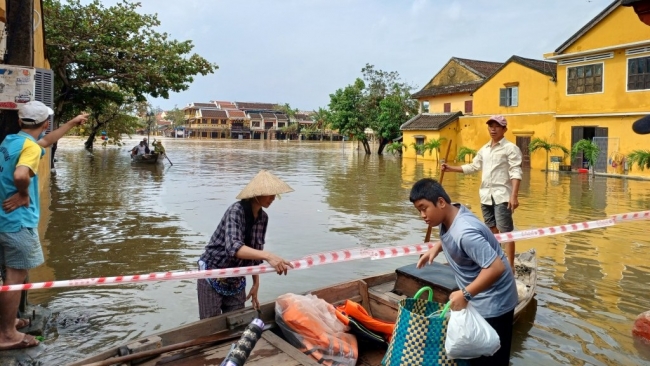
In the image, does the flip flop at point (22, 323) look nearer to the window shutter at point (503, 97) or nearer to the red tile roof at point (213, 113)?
the window shutter at point (503, 97)

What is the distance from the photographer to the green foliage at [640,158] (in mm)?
19359

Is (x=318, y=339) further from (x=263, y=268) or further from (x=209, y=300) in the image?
(x=209, y=300)

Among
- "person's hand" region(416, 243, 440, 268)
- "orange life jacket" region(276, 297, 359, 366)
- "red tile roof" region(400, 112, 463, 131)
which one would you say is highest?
"red tile roof" region(400, 112, 463, 131)

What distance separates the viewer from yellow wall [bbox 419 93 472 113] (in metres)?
34.4

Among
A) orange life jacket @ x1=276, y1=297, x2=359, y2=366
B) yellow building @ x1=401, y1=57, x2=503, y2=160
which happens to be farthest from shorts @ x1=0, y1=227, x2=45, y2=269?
yellow building @ x1=401, y1=57, x2=503, y2=160

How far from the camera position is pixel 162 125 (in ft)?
372

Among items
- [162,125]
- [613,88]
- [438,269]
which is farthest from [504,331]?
[162,125]

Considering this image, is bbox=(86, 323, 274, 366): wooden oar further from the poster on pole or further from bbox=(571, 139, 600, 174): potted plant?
bbox=(571, 139, 600, 174): potted plant

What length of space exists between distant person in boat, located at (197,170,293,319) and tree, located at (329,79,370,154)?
125 ft

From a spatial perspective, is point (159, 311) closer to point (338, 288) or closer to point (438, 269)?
point (338, 288)

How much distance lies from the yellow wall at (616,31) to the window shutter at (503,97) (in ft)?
18.3

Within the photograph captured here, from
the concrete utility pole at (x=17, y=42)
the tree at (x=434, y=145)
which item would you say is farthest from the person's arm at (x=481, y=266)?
the tree at (x=434, y=145)

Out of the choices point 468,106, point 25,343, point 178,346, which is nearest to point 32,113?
point 25,343

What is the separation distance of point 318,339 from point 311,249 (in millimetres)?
5162
